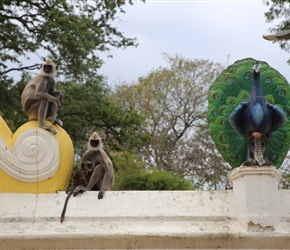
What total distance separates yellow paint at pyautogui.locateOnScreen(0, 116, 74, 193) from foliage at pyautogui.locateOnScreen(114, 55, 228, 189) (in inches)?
552

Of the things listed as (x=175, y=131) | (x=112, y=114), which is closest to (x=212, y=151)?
(x=175, y=131)

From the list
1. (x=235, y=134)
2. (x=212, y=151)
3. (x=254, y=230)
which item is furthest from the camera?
→ (x=212, y=151)

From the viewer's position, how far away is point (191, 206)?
597 centimetres

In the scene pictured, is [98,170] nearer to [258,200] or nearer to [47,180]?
[47,180]

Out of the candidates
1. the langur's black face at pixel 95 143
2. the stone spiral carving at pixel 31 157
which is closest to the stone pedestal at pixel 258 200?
the langur's black face at pixel 95 143

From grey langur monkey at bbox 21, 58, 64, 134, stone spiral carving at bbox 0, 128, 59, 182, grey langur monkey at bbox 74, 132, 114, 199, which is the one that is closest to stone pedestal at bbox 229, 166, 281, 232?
grey langur monkey at bbox 74, 132, 114, 199

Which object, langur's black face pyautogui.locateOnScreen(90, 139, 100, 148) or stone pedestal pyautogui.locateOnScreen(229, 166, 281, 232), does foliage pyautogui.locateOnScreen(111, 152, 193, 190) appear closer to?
langur's black face pyautogui.locateOnScreen(90, 139, 100, 148)

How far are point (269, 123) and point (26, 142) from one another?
2235 mm

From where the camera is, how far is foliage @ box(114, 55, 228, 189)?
68.5ft

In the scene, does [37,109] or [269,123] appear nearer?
[269,123]

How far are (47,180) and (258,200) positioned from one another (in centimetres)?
193

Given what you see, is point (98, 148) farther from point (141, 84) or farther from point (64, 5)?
point (141, 84)

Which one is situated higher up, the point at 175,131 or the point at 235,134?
the point at 175,131

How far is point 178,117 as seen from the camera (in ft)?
70.7
